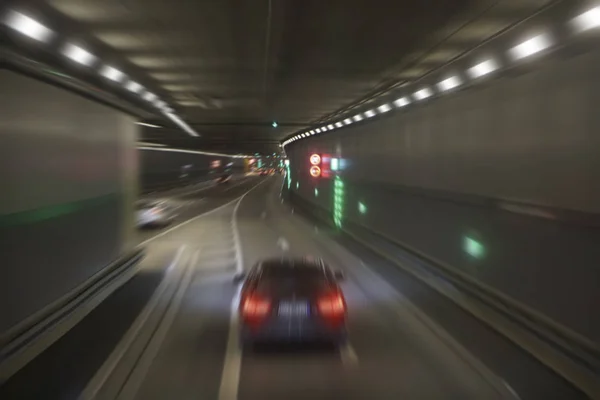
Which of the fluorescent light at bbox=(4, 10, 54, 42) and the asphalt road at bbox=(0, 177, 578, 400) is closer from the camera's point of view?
the asphalt road at bbox=(0, 177, 578, 400)

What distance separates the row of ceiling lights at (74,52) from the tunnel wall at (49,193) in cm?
76

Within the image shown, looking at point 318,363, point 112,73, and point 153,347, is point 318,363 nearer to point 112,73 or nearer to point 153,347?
point 153,347

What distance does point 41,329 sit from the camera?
36.9 feet

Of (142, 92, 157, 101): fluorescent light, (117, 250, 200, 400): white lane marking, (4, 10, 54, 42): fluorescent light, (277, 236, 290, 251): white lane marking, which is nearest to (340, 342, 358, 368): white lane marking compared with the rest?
(117, 250, 200, 400): white lane marking

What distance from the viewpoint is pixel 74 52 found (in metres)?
12.1

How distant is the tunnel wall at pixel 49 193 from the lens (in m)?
10.4

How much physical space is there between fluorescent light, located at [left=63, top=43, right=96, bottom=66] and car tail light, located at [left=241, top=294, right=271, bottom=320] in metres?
5.32

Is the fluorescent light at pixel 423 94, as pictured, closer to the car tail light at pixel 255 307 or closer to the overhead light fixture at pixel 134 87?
the overhead light fixture at pixel 134 87

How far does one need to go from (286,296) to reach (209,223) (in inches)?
1017

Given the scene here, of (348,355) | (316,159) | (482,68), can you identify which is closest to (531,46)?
(482,68)

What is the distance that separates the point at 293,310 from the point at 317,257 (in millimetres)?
3053

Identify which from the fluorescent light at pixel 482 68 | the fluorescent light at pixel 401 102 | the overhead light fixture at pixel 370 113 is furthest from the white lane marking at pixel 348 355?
the overhead light fixture at pixel 370 113

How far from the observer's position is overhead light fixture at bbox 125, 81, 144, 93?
56.9ft

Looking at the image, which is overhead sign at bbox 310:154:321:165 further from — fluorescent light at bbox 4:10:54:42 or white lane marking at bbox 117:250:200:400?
fluorescent light at bbox 4:10:54:42
